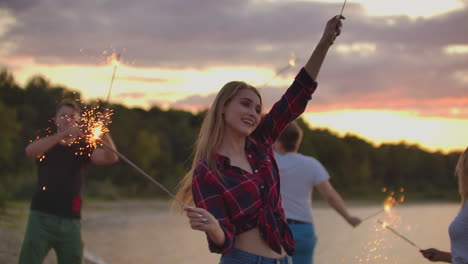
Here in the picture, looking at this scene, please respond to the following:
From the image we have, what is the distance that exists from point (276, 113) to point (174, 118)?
81653 mm

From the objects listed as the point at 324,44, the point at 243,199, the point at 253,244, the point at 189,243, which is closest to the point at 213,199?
the point at 243,199

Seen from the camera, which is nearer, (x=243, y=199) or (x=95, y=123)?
(x=243, y=199)

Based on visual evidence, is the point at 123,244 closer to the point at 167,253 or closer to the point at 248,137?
the point at 167,253

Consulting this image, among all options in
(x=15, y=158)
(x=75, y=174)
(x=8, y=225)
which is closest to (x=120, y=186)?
(x=15, y=158)

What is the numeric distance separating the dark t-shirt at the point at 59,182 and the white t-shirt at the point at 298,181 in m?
1.72

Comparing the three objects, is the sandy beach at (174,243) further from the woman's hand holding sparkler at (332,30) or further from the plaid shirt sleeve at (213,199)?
the plaid shirt sleeve at (213,199)

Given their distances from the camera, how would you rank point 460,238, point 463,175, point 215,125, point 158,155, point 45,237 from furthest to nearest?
point 158,155 → point 45,237 → point 463,175 → point 460,238 → point 215,125

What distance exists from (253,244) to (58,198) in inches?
108

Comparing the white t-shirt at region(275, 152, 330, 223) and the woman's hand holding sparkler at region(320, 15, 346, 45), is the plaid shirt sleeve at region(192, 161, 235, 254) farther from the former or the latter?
the white t-shirt at region(275, 152, 330, 223)

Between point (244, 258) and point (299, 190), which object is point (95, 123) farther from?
point (299, 190)

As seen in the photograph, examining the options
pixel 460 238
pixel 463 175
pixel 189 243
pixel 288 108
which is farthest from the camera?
pixel 189 243

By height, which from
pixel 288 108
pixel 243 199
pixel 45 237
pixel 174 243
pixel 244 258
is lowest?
pixel 174 243

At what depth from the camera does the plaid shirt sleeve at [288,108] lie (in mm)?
3703

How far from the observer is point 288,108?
12.2 ft
